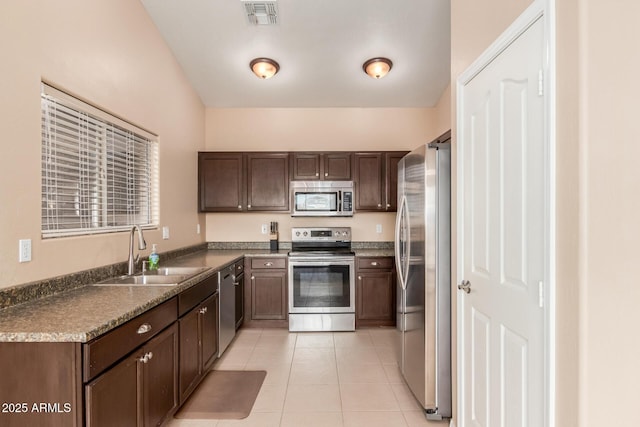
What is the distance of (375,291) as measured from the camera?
13.4ft

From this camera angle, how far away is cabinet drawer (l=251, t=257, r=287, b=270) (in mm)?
4098

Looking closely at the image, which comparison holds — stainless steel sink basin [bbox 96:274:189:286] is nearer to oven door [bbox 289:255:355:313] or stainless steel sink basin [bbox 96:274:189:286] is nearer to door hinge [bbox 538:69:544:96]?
oven door [bbox 289:255:355:313]

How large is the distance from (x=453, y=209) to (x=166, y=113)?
9.42 feet

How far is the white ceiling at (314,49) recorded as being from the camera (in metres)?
3.10

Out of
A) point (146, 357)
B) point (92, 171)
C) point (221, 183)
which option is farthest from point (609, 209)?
point (221, 183)

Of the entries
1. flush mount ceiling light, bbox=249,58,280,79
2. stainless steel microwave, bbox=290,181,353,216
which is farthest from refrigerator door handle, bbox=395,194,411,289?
flush mount ceiling light, bbox=249,58,280,79

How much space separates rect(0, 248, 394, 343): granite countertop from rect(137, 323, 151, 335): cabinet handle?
8 centimetres

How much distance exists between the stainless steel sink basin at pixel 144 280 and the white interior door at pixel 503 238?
1871 millimetres

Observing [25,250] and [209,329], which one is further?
[209,329]

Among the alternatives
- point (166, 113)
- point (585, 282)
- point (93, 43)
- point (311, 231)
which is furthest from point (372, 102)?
point (585, 282)

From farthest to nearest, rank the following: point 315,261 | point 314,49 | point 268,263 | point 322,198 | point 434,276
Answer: point 322,198 < point 268,263 < point 315,261 < point 314,49 < point 434,276

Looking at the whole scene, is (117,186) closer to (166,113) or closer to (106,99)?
(106,99)

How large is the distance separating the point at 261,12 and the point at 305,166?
178cm

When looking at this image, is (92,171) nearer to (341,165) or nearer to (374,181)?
(341,165)
